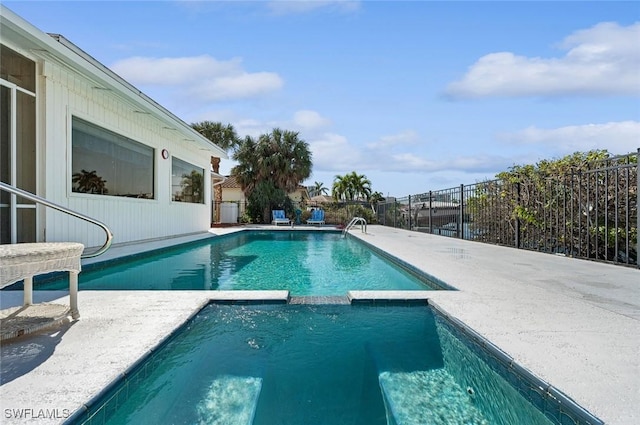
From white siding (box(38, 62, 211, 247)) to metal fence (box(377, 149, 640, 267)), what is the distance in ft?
29.4

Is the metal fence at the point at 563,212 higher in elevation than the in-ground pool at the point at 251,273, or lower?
higher

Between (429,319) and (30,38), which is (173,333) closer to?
(429,319)

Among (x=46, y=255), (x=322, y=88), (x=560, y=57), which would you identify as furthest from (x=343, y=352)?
(x=322, y=88)

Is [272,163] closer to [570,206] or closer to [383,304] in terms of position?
[570,206]

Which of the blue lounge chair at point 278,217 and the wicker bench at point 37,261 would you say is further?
the blue lounge chair at point 278,217

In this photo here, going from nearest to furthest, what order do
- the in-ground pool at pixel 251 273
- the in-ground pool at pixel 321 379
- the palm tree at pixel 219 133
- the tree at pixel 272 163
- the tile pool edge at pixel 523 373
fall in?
the tile pool edge at pixel 523 373 < the in-ground pool at pixel 321 379 < the in-ground pool at pixel 251 273 < the tree at pixel 272 163 < the palm tree at pixel 219 133

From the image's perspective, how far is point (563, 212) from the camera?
22.6ft

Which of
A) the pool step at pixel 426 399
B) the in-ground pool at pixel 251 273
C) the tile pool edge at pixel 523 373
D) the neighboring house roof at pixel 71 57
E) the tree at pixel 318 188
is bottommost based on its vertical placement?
the pool step at pixel 426 399

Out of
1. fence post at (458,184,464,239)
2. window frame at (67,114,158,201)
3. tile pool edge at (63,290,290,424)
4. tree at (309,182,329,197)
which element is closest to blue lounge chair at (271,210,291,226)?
window frame at (67,114,158,201)

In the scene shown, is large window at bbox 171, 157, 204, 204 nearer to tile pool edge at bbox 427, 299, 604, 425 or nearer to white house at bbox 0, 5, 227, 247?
white house at bbox 0, 5, 227, 247

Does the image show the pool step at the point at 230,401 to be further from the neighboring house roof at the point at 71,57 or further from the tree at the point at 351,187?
the tree at the point at 351,187

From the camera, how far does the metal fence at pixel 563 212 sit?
609 cm

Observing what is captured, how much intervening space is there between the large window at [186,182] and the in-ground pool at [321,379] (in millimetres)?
9073

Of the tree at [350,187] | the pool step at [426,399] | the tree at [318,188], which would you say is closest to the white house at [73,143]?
the pool step at [426,399]
